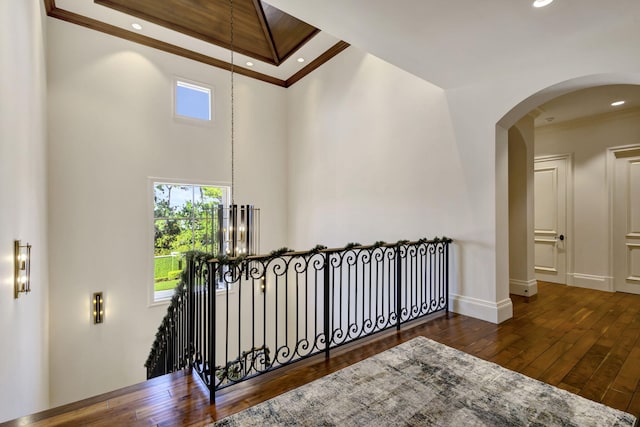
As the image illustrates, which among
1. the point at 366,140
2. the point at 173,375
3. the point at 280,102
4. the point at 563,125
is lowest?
the point at 173,375

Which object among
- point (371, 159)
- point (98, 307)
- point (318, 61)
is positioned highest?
point (318, 61)

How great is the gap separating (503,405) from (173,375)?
251 cm

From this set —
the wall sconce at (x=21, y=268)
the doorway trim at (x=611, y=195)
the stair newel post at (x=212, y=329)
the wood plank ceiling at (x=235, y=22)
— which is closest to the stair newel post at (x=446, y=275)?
the stair newel post at (x=212, y=329)

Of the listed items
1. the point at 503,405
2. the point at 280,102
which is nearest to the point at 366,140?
→ the point at 280,102

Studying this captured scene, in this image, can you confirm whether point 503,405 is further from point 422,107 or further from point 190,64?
point 190,64

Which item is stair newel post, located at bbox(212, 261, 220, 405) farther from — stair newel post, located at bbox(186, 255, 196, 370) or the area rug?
stair newel post, located at bbox(186, 255, 196, 370)

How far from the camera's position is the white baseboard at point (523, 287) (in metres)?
4.70

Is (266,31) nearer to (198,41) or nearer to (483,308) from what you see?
(198,41)

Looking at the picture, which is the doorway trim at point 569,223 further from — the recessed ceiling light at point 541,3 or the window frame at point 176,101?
the window frame at point 176,101

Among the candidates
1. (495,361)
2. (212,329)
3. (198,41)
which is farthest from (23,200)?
(495,361)

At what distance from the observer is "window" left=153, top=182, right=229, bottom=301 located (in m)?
5.79

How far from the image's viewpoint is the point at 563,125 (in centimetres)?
553

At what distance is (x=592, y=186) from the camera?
517cm

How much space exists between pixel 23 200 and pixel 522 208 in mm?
6615
